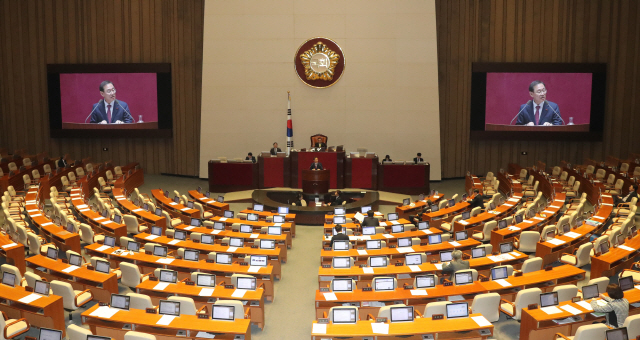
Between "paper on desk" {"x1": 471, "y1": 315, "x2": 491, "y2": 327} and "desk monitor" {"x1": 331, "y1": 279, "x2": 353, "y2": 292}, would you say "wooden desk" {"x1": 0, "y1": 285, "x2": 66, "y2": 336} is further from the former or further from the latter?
"paper on desk" {"x1": 471, "y1": 315, "x2": 491, "y2": 327}

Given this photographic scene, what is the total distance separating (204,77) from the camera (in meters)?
23.9

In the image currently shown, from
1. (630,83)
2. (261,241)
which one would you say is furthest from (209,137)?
(630,83)

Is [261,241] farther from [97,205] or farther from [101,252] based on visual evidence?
[97,205]

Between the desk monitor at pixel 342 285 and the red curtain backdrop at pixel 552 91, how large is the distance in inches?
670

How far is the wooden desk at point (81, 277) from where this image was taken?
9984mm

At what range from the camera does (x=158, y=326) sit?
802 centimetres

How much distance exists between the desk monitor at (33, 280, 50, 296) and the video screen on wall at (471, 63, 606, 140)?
19388mm

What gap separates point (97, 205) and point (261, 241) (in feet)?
24.2

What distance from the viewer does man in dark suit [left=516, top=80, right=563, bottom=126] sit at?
2417 centimetres

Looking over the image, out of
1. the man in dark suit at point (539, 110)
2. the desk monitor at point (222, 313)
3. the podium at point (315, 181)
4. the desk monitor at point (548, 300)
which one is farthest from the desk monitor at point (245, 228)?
the man in dark suit at point (539, 110)

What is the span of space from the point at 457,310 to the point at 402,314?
825 millimetres

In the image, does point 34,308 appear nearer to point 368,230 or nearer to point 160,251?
point 160,251

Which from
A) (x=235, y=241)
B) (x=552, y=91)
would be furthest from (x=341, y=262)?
(x=552, y=91)

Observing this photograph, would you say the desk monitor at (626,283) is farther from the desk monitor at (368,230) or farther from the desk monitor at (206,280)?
the desk monitor at (206,280)
